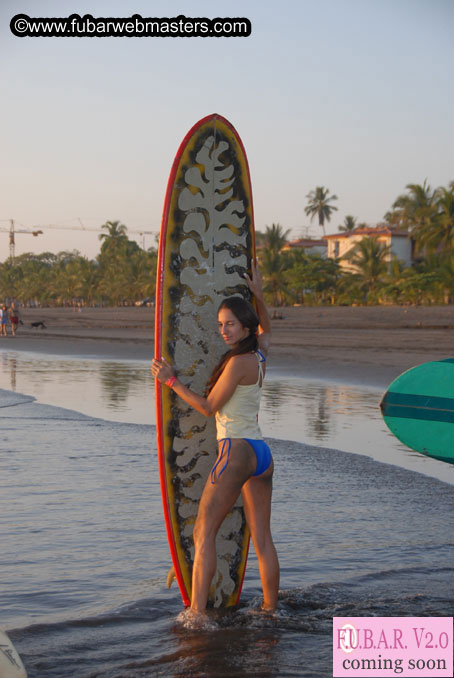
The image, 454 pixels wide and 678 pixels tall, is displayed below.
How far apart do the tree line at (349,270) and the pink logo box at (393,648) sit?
157 feet

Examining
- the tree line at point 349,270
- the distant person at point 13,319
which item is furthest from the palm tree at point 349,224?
the distant person at point 13,319

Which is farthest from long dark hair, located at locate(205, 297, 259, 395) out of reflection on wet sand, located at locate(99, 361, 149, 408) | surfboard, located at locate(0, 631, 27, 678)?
reflection on wet sand, located at locate(99, 361, 149, 408)

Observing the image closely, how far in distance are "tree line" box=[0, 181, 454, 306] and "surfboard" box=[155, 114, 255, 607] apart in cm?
4741

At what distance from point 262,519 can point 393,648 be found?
31.0 inches

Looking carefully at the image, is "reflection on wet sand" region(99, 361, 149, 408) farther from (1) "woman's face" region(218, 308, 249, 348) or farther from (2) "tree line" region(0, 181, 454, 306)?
(2) "tree line" region(0, 181, 454, 306)

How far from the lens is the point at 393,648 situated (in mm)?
3592

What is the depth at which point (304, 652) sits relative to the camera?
3732 millimetres

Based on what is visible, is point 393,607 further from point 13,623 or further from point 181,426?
point 13,623

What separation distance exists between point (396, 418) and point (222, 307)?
1.53m

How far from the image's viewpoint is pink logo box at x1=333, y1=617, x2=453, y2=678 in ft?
11.3

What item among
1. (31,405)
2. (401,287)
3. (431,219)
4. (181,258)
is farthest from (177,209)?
(431,219)

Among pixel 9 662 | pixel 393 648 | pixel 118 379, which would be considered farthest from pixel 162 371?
pixel 118 379

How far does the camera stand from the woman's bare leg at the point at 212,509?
3748 millimetres

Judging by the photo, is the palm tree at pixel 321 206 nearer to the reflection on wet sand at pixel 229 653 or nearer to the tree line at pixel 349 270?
the tree line at pixel 349 270
